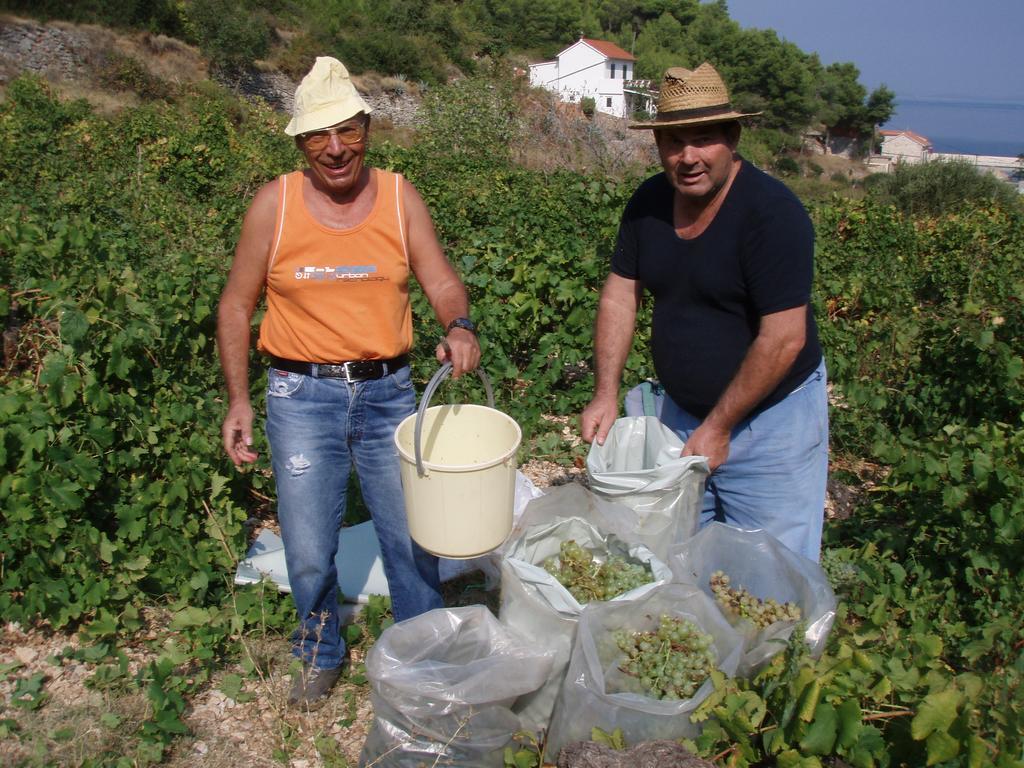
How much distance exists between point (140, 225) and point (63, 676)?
658 centimetres

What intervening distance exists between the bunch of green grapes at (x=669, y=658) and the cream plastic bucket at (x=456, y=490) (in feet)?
1.37

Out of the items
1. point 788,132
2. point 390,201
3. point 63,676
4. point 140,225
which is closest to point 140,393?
point 63,676

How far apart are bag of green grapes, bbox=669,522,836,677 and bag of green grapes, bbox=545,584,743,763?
0.08 m

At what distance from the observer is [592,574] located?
223 cm

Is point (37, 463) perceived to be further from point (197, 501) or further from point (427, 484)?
point (427, 484)

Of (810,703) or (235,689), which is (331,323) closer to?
(235,689)

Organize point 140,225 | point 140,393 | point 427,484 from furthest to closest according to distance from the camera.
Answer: point 140,225 → point 140,393 → point 427,484

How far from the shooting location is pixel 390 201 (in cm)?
226

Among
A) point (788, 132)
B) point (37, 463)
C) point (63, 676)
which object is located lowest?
point (63, 676)

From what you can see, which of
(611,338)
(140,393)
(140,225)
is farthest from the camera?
(140,225)

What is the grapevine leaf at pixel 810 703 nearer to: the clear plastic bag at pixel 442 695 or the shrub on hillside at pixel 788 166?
the clear plastic bag at pixel 442 695

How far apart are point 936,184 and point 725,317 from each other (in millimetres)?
31192

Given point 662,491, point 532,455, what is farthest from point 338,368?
point 532,455

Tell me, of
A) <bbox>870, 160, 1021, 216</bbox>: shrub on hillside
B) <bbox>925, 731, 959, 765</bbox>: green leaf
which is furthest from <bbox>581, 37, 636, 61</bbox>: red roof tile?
<bbox>925, 731, 959, 765</bbox>: green leaf
